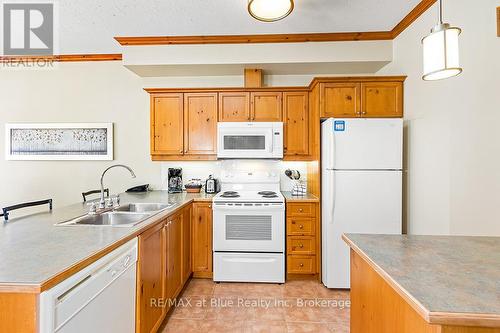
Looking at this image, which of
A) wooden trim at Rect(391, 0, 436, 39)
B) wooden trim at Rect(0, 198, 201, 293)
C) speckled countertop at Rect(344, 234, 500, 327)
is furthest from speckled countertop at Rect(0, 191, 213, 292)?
wooden trim at Rect(391, 0, 436, 39)

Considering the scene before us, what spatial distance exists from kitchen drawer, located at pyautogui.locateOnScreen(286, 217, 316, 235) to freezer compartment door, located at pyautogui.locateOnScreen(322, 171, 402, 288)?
24 cm

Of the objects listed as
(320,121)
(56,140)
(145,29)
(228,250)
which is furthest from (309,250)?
(56,140)

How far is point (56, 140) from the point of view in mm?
3494

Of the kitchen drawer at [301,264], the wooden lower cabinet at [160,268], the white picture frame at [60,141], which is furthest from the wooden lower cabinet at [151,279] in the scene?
the white picture frame at [60,141]

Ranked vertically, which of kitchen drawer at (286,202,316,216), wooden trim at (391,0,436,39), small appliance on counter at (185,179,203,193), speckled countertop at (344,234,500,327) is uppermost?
wooden trim at (391,0,436,39)

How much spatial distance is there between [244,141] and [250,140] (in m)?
0.07

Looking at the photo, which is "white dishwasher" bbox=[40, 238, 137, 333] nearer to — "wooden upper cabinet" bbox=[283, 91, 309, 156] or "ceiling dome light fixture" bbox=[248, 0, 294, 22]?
"ceiling dome light fixture" bbox=[248, 0, 294, 22]

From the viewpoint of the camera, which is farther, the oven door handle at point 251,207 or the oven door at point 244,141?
the oven door at point 244,141

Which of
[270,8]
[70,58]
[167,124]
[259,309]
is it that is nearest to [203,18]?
[270,8]

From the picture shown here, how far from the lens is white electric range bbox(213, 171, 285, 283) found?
271 centimetres

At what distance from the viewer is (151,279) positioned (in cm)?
177

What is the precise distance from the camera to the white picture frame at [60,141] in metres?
3.48

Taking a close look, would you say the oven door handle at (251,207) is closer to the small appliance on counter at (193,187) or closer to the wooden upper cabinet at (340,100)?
the small appliance on counter at (193,187)

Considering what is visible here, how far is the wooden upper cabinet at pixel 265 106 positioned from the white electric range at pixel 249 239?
40.2 inches
